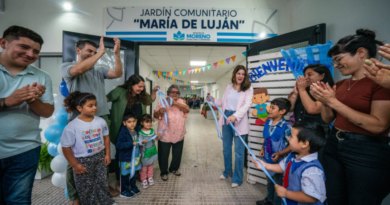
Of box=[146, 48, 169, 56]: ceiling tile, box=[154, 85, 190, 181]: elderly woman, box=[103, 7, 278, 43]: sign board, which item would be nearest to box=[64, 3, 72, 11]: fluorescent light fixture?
box=[103, 7, 278, 43]: sign board

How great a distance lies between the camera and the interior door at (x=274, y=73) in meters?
2.14

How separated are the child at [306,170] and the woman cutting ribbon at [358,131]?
0.19 m

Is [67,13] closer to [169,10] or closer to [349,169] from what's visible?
[169,10]

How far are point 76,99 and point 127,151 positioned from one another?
881 millimetres

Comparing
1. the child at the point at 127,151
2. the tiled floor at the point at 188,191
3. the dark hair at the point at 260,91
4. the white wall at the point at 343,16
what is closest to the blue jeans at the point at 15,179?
the child at the point at 127,151

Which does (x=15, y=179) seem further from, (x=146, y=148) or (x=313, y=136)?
(x=313, y=136)

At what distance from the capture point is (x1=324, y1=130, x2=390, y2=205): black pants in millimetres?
1022

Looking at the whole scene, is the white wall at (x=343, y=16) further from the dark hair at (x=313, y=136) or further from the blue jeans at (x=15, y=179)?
the blue jeans at (x=15, y=179)

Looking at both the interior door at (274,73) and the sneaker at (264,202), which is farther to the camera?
the interior door at (274,73)

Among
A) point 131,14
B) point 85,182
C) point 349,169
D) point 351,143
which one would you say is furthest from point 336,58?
point 131,14

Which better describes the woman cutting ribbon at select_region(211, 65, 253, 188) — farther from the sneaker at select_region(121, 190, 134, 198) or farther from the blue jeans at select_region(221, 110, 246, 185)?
the sneaker at select_region(121, 190, 134, 198)

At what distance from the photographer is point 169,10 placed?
2.89 meters

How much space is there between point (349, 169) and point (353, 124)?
0.32m

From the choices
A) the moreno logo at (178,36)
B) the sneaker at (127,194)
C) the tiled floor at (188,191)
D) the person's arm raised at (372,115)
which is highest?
the moreno logo at (178,36)
